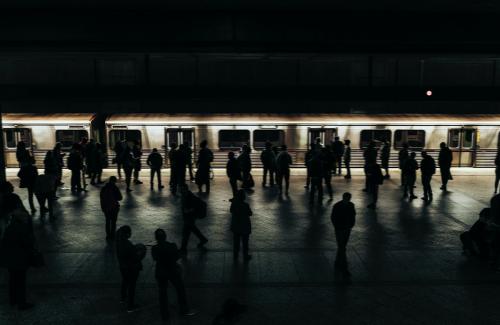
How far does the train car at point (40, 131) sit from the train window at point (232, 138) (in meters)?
5.64

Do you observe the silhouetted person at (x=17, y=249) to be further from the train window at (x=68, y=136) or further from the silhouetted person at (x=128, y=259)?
the train window at (x=68, y=136)

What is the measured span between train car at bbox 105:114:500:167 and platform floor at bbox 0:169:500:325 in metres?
6.78

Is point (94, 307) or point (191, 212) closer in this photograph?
point (94, 307)

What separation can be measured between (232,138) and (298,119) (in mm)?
3022

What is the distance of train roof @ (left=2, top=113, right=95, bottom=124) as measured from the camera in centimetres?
2161

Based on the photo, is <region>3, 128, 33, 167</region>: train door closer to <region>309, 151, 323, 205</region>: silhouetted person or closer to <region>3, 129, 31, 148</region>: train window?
<region>3, 129, 31, 148</region>: train window

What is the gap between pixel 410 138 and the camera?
2238 cm

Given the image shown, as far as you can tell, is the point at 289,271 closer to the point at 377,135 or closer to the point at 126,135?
the point at 377,135

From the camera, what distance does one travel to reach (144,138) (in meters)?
22.0

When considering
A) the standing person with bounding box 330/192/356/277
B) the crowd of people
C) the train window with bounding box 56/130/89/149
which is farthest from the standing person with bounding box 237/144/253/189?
the train window with bounding box 56/130/89/149
